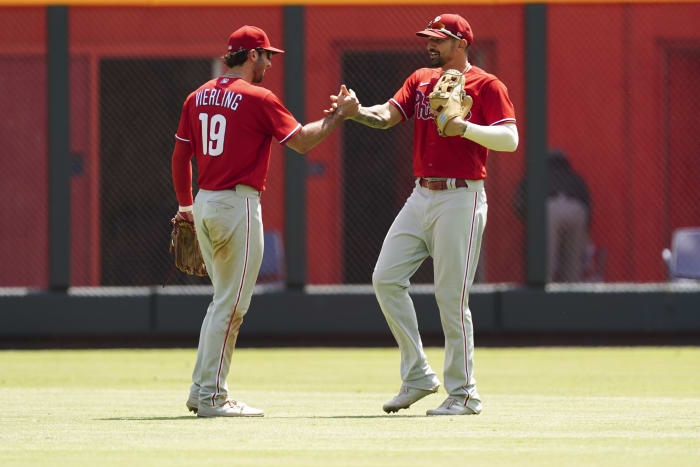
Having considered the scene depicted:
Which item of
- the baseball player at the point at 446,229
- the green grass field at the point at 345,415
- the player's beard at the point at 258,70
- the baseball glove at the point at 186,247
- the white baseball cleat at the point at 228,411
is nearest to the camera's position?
the green grass field at the point at 345,415

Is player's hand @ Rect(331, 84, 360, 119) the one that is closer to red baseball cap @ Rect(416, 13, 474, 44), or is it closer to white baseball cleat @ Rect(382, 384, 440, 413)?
red baseball cap @ Rect(416, 13, 474, 44)

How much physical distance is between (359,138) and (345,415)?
6329 mm

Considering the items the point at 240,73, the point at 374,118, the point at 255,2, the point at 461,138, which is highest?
the point at 255,2

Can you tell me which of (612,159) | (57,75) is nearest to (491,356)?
(612,159)

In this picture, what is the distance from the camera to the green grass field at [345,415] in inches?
219

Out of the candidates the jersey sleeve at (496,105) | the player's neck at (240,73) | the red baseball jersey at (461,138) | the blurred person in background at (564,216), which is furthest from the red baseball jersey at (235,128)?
the blurred person in background at (564,216)

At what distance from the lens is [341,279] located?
512 inches

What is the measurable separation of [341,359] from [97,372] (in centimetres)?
209

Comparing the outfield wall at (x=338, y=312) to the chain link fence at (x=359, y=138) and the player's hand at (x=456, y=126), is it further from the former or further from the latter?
the player's hand at (x=456, y=126)

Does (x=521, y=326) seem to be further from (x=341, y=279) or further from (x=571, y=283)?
(x=341, y=279)

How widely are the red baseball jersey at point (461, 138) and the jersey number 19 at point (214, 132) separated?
981 mm

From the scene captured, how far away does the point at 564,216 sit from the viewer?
43.0 feet

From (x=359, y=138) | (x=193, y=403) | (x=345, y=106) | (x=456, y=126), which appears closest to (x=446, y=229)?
→ (x=456, y=126)

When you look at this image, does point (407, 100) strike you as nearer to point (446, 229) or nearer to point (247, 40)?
A: point (446, 229)
